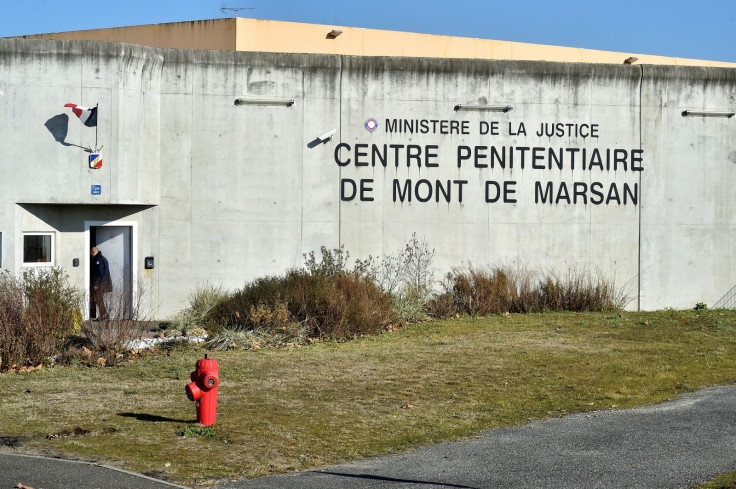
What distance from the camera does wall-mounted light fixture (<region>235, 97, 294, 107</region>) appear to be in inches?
773

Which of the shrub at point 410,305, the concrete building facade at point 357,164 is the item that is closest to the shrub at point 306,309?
the shrub at point 410,305

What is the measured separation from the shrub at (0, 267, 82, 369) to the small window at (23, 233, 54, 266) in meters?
4.15

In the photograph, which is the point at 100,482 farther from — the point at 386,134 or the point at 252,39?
the point at 252,39

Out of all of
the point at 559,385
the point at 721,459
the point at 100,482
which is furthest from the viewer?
the point at 559,385

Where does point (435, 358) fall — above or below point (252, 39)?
below

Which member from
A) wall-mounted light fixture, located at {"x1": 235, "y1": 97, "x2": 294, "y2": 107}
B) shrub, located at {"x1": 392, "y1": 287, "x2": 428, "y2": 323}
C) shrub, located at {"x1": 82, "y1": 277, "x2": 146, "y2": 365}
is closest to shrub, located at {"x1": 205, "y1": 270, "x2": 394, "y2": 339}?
shrub, located at {"x1": 392, "y1": 287, "x2": 428, "y2": 323}

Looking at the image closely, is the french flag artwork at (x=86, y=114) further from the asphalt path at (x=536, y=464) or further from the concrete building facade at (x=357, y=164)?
the asphalt path at (x=536, y=464)

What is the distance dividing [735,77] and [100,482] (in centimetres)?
1805

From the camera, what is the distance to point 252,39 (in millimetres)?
32031

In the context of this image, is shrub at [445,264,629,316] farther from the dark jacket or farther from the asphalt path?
the asphalt path

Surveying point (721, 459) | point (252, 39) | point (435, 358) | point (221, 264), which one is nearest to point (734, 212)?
point (435, 358)

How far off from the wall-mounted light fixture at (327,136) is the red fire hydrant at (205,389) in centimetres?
1060

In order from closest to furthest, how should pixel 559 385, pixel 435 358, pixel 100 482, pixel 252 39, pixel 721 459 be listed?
pixel 100 482 < pixel 721 459 < pixel 559 385 < pixel 435 358 < pixel 252 39

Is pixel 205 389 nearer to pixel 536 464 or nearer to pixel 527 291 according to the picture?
pixel 536 464
